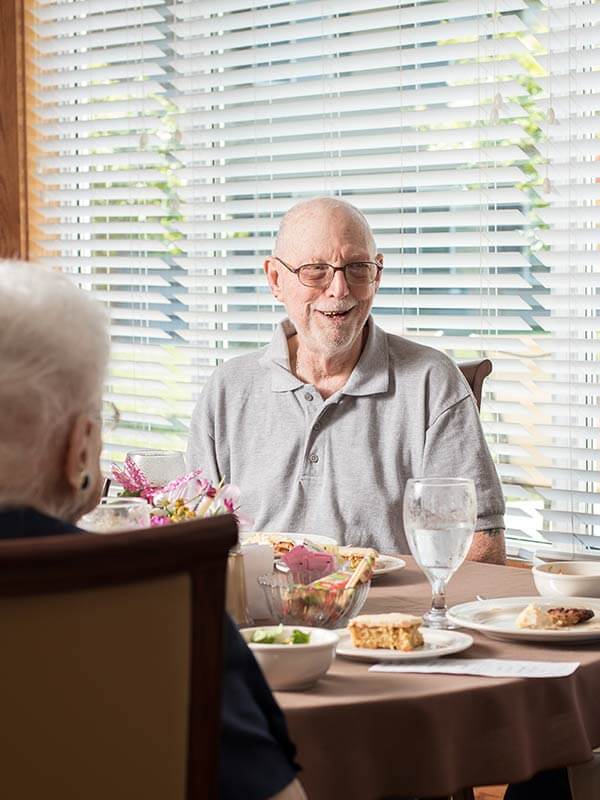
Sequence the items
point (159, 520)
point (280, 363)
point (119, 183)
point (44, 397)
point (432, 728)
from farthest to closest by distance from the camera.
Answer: point (119, 183) → point (280, 363) → point (159, 520) → point (432, 728) → point (44, 397)

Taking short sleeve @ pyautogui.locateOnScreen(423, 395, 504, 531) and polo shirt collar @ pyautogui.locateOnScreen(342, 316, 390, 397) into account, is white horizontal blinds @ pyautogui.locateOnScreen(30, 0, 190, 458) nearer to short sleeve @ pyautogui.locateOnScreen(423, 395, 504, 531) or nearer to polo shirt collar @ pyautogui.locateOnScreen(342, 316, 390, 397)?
polo shirt collar @ pyautogui.locateOnScreen(342, 316, 390, 397)

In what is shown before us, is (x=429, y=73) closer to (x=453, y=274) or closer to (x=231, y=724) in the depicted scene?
(x=453, y=274)

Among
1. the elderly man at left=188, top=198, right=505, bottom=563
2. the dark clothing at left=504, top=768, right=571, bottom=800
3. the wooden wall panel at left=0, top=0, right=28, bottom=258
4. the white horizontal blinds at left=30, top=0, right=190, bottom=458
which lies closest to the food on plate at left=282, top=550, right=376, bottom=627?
the dark clothing at left=504, top=768, right=571, bottom=800

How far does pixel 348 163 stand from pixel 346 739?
7.79 ft

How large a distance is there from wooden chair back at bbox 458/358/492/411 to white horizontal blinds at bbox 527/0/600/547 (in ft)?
1.33

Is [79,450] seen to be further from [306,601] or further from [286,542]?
[286,542]

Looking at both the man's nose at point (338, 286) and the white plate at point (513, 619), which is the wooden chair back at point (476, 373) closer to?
the man's nose at point (338, 286)

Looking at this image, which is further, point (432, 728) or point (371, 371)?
point (371, 371)

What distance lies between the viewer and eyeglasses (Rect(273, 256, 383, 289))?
2740 millimetres

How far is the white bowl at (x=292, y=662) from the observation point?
1508 millimetres

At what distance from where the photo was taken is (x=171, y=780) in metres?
1.17

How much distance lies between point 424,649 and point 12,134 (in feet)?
10.6

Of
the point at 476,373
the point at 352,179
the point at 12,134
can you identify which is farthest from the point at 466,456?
the point at 12,134

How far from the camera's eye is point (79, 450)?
1.30 meters
